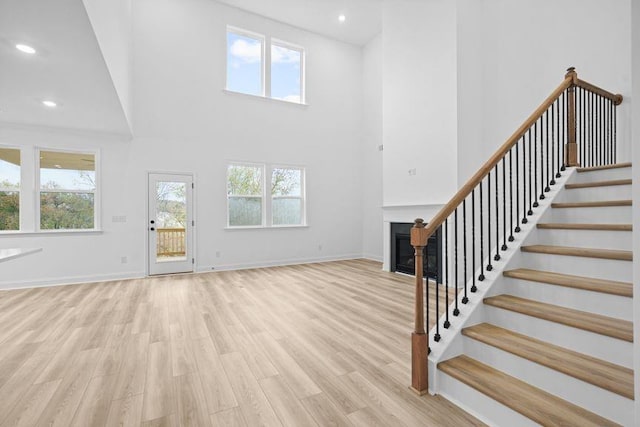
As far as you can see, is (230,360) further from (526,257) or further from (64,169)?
(64,169)

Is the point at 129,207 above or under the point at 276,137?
under

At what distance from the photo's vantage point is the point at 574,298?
6.26 ft

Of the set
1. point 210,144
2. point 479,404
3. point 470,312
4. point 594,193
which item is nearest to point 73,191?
point 210,144

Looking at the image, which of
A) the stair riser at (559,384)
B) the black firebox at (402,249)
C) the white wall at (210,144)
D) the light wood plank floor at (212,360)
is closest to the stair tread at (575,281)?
the stair riser at (559,384)

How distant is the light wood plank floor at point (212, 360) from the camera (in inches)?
70.3

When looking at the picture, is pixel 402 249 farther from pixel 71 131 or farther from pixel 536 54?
pixel 71 131

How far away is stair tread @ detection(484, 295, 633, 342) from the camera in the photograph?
1581 millimetres

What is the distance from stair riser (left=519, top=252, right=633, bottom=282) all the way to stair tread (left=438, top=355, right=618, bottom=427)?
2.98ft

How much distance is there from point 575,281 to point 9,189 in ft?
24.0

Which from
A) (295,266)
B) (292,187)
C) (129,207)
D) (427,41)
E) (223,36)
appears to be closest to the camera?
(427,41)

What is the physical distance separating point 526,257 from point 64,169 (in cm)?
683

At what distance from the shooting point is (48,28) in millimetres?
2258

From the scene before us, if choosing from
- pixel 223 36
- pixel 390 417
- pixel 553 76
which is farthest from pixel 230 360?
pixel 223 36

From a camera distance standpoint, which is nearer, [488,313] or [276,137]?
[488,313]
